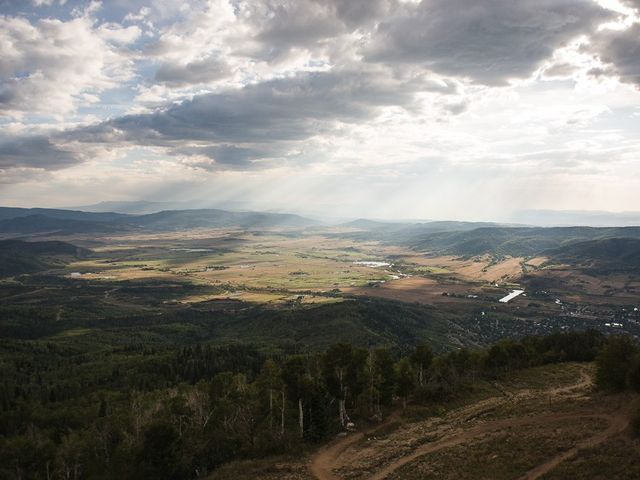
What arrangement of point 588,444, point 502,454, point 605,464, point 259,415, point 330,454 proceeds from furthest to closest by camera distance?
1. point 259,415
2. point 330,454
3. point 502,454
4. point 588,444
5. point 605,464

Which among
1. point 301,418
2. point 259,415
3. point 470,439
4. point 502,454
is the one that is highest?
point 502,454

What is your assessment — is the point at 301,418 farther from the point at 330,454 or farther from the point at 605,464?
the point at 605,464

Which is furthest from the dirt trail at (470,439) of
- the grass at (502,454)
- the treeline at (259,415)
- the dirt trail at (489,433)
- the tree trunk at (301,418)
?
the tree trunk at (301,418)

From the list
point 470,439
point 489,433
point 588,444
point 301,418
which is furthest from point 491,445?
point 301,418

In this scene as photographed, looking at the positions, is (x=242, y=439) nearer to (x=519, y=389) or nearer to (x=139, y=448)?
(x=139, y=448)

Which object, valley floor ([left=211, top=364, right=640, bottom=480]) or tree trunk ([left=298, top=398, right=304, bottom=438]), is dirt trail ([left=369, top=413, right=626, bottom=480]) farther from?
tree trunk ([left=298, top=398, right=304, bottom=438])

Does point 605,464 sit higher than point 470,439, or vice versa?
point 605,464

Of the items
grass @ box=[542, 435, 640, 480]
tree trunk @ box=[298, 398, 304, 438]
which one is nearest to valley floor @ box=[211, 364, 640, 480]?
grass @ box=[542, 435, 640, 480]

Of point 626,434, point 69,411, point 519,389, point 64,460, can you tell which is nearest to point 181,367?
point 69,411

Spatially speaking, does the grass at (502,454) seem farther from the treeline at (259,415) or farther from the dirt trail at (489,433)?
the treeline at (259,415)
